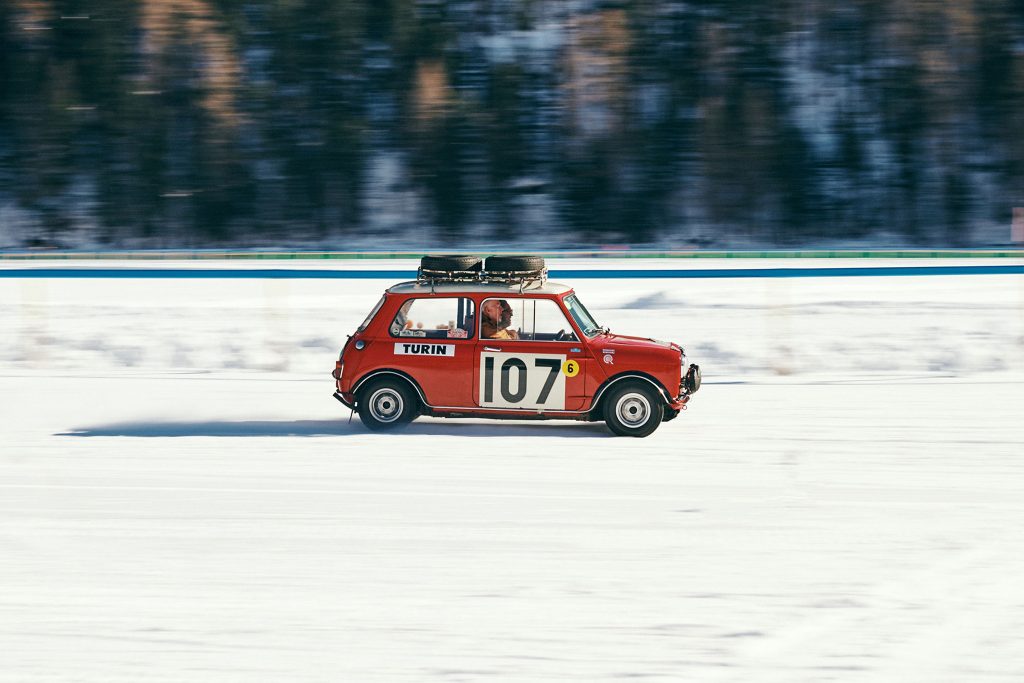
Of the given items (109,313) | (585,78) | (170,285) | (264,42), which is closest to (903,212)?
(585,78)

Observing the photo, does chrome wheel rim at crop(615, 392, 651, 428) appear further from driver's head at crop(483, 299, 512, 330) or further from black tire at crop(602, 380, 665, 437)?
driver's head at crop(483, 299, 512, 330)

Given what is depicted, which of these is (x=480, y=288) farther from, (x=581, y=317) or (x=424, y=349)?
(x=581, y=317)

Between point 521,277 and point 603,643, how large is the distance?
17.4ft

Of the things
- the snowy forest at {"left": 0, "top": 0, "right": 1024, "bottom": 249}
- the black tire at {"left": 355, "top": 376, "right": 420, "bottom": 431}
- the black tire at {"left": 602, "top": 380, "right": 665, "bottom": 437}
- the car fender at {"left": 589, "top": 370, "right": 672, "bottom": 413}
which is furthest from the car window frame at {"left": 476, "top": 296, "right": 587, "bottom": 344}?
the snowy forest at {"left": 0, "top": 0, "right": 1024, "bottom": 249}

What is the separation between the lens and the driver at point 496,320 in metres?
10.5

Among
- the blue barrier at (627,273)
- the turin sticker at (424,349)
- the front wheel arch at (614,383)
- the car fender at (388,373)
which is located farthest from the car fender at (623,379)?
the blue barrier at (627,273)

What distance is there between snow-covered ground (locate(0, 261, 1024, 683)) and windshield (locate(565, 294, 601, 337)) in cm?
95

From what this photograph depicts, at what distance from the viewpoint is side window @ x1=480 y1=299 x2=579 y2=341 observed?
1055 centimetres

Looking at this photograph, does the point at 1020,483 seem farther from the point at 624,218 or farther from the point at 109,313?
the point at 624,218

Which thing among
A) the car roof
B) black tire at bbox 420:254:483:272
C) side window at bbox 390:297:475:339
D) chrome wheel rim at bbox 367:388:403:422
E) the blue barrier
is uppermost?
black tire at bbox 420:254:483:272

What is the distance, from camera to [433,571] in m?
6.89

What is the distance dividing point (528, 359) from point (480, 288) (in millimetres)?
771

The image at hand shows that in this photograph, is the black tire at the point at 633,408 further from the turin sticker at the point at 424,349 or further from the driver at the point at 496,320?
the turin sticker at the point at 424,349

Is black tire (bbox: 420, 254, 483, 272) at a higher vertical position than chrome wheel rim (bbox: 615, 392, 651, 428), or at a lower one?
higher
